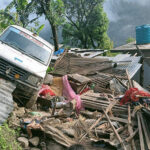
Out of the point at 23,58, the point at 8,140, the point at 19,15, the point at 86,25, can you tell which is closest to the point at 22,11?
the point at 19,15

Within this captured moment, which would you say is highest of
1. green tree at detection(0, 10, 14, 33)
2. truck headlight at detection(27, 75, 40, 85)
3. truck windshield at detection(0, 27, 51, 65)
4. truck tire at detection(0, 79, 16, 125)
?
green tree at detection(0, 10, 14, 33)

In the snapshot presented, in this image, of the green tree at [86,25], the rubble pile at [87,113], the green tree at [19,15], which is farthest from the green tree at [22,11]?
the green tree at [86,25]

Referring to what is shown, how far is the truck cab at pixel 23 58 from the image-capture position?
7.05m

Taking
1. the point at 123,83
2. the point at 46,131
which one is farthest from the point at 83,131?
the point at 123,83

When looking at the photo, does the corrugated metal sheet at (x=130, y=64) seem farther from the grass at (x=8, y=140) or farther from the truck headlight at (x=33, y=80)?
the grass at (x=8, y=140)

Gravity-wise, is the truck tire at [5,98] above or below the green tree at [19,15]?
below

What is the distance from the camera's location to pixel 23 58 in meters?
7.65

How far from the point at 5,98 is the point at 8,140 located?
63.4 inches

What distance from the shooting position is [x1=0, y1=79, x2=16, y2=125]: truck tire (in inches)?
235

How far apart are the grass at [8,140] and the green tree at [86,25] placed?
3802 cm

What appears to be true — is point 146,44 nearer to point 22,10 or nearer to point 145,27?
point 145,27

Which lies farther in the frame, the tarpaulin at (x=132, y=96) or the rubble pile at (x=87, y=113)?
the tarpaulin at (x=132, y=96)

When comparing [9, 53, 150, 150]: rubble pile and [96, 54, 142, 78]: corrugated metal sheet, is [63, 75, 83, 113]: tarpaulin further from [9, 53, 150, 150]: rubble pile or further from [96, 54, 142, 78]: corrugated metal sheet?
[96, 54, 142, 78]: corrugated metal sheet

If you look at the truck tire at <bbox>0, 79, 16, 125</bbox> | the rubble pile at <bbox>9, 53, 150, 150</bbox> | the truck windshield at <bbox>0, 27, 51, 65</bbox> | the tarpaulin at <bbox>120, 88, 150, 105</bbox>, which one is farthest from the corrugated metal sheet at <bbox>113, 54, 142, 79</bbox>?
the truck tire at <bbox>0, 79, 16, 125</bbox>
